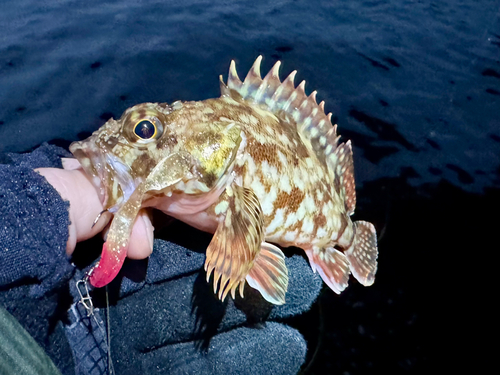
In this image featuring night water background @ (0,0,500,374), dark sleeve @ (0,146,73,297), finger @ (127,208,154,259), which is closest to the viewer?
dark sleeve @ (0,146,73,297)

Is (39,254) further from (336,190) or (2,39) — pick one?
(2,39)

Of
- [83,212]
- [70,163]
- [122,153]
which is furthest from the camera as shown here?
[70,163]

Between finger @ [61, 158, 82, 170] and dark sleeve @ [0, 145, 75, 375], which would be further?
finger @ [61, 158, 82, 170]

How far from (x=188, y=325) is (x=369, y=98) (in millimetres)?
3689

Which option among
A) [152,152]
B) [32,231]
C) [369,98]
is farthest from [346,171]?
[32,231]

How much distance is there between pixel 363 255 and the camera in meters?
3.45

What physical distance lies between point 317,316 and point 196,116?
8.30 ft

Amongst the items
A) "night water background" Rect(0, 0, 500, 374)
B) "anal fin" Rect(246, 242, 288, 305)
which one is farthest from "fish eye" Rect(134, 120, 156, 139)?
"night water background" Rect(0, 0, 500, 374)

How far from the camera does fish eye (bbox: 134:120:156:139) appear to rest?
2.03 m

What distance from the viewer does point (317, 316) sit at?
3648 mm

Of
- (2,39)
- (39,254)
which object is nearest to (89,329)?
(39,254)

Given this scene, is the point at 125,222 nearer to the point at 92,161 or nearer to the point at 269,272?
the point at 92,161

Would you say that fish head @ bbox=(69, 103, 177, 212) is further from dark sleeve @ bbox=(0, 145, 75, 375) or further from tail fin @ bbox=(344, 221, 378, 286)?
tail fin @ bbox=(344, 221, 378, 286)

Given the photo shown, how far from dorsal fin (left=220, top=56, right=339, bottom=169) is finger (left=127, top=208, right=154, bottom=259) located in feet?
3.74
